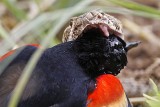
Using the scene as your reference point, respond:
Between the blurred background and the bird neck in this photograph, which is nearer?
the bird neck

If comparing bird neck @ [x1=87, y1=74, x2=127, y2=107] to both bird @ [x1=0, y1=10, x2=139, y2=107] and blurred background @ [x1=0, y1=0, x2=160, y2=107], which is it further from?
blurred background @ [x1=0, y1=0, x2=160, y2=107]

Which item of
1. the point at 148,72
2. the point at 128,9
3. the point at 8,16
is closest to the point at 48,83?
the point at 128,9

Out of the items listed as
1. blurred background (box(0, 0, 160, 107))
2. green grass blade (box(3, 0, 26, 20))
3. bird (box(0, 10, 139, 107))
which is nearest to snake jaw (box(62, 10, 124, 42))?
bird (box(0, 10, 139, 107))

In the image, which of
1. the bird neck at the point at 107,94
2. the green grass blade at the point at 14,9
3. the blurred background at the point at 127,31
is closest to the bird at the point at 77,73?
the bird neck at the point at 107,94

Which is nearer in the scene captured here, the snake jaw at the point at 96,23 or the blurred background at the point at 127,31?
the snake jaw at the point at 96,23

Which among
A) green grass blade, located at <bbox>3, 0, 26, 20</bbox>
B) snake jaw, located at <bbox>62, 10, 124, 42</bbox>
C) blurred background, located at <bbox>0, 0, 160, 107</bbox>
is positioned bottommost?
blurred background, located at <bbox>0, 0, 160, 107</bbox>

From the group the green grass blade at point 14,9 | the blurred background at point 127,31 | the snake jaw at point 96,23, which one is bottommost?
the blurred background at point 127,31

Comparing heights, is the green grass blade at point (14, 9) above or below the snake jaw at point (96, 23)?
below

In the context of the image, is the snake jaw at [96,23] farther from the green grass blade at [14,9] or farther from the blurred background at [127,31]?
the green grass blade at [14,9]
